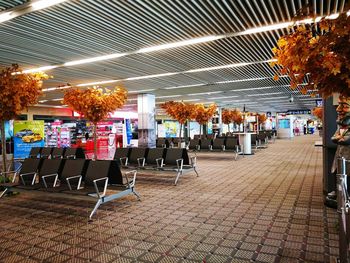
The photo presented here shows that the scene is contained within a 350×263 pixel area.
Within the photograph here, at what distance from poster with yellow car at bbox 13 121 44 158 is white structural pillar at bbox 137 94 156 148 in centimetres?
568

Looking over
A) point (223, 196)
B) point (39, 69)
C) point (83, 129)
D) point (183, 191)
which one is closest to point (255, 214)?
point (223, 196)

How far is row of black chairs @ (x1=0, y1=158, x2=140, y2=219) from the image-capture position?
5.23m

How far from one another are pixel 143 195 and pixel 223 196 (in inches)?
69.9

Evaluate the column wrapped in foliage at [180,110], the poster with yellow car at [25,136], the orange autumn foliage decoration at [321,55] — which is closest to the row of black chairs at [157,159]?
the orange autumn foliage decoration at [321,55]

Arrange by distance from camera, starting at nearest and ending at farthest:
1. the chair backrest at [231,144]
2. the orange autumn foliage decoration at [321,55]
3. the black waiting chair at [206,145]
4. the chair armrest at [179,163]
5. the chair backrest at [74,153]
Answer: the orange autumn foliage decoration at [321,55] < the chair armrest at [179,163] < the chair backrest at [74,153] < the chair backrest at [231,144] < the black waiting chair at [206,145]

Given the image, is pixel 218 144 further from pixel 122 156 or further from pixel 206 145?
pixel 122 156

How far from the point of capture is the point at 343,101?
173 inches

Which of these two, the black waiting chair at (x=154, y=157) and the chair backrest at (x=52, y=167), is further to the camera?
the black waiting chair at (x=154, y=157)

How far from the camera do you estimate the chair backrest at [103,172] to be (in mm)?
5539

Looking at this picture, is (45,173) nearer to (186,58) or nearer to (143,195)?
(143,195)

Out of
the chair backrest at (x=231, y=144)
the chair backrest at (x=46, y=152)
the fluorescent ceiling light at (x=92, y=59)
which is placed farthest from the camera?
the chair backrest at (x=231, y=144)

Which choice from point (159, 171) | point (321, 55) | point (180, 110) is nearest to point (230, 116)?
point (180, 110)

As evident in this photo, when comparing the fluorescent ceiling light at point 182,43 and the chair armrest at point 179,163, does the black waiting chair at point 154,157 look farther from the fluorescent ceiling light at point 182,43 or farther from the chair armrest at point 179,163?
the fluorescent ceiling light at point 182,43

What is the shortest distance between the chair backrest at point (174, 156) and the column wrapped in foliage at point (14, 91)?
3.94 metres
